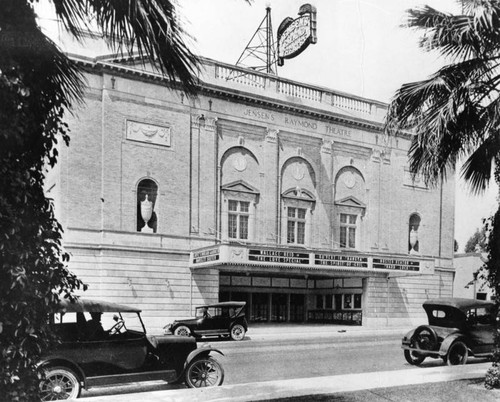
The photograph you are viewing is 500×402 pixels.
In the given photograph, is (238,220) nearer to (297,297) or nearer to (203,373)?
(297,297)

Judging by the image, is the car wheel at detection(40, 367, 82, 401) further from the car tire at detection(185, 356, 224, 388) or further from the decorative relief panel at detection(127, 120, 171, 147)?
the decorative relief panel at detection(127, 120, 171, 147)

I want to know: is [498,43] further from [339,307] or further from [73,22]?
[339,307]

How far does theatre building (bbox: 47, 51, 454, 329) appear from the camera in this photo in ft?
80.2

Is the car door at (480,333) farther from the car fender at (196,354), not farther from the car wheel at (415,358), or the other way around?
the car fender at (196,354)

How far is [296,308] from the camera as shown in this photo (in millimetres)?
32062

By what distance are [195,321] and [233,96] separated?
12.6 meters

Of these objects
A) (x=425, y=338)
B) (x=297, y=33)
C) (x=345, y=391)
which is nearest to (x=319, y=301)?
(x=297, y=33)

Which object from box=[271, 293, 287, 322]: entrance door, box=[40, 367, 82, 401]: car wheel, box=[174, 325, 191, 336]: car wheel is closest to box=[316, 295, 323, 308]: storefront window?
box=[271, 293, 287, 322]: entrance door

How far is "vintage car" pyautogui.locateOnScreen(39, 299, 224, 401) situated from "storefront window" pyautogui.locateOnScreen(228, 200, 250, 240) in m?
18.4

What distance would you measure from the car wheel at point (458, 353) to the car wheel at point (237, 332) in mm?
9359

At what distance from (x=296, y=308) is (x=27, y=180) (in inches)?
1111

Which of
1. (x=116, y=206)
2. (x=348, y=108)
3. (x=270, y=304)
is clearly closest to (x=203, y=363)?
(x=116, y=206)

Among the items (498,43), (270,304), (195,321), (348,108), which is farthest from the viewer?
(348,108)

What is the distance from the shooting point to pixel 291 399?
808 cm
